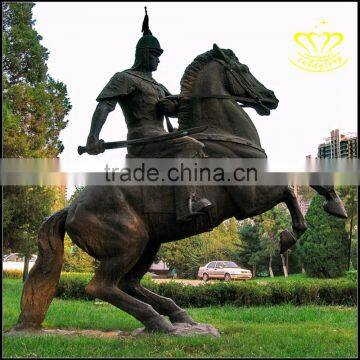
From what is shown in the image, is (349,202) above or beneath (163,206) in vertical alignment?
beneath

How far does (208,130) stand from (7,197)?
1438 centimetres

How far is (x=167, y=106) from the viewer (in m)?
6.43

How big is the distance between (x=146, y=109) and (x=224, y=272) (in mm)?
21005

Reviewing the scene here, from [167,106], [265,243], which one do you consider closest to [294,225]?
[167,106]

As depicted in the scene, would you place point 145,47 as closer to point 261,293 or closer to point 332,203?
point 332,203


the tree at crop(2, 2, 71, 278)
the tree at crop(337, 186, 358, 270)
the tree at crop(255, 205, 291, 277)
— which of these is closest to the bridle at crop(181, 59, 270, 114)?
the tree at crop(2, 2, 71, 278)

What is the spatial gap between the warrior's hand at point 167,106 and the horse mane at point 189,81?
0.42 ft

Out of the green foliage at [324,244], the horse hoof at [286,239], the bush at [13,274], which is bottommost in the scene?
the bush at [13,274]

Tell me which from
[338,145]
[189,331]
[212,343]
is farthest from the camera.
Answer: [338,145]

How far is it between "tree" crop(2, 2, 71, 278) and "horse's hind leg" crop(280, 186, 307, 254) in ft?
44.9

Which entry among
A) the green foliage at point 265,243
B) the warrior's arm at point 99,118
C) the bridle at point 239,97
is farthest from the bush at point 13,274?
the bridle at point 239,97

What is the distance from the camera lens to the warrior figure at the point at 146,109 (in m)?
5.88

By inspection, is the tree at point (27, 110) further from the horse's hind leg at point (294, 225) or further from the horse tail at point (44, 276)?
the horse's hind leg at point (294, 225)

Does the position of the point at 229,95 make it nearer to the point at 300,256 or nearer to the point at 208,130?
the point at 208,130
